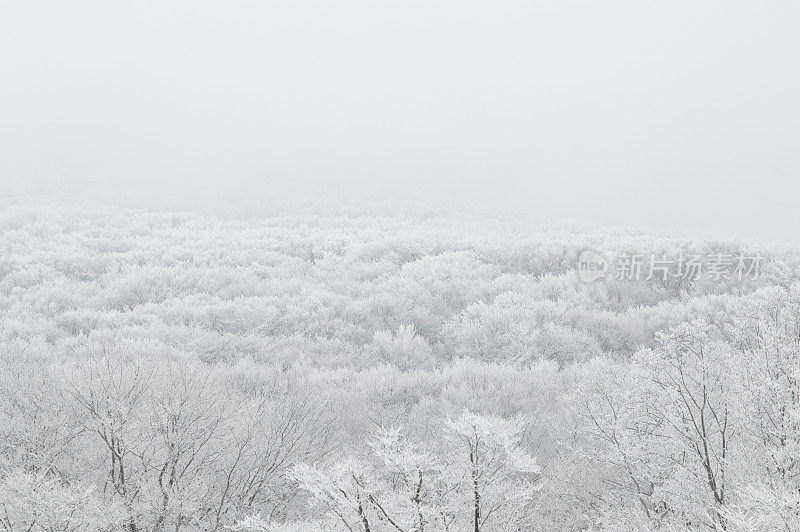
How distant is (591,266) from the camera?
18781 millimetres

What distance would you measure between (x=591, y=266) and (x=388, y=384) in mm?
10378

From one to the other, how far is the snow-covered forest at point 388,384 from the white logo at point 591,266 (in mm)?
429

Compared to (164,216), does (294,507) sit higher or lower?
lower

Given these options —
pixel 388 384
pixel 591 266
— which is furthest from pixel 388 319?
pixel 591 266

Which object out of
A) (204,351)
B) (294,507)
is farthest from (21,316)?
(294,507)

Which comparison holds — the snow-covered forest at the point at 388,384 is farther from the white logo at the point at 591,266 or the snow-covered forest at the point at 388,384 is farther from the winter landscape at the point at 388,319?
the white logo at the point at 591,266

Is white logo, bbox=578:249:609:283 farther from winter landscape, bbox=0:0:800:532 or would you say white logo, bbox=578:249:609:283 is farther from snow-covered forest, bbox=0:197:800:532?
snow-covered forest, bbox=0:197:800:532

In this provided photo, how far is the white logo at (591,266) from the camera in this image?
698 inches

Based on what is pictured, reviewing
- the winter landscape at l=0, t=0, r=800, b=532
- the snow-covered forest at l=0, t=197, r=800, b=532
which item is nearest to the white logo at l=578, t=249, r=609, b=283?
the winter landscape at l=0, t=0, r=800, b=532

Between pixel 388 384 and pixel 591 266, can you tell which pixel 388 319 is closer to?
pixel 388 384

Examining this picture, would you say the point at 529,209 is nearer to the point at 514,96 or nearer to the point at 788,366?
the point at 788,366

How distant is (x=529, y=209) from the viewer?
36.7 meters

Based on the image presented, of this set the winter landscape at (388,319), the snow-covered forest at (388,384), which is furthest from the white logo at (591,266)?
the snow-covered forest at (388,384)

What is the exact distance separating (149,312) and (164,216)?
45.4 feet
